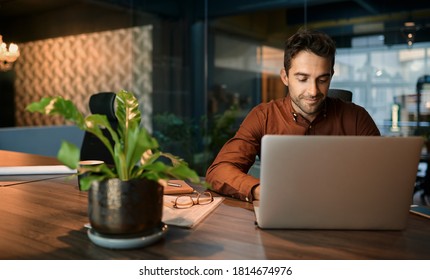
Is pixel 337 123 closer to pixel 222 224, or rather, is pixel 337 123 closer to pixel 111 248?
pixel 222 224

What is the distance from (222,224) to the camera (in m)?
1.24

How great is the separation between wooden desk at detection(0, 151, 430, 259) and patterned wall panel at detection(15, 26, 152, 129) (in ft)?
15.1

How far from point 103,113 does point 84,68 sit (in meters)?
3.94

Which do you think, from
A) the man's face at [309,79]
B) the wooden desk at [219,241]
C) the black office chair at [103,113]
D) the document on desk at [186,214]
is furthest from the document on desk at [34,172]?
the man's face at [309,79]

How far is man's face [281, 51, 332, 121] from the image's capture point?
5.82 ft

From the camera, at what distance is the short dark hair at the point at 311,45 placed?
5.90 feet

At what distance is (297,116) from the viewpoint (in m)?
2.04

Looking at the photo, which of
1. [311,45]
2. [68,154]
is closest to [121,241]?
[68,154]

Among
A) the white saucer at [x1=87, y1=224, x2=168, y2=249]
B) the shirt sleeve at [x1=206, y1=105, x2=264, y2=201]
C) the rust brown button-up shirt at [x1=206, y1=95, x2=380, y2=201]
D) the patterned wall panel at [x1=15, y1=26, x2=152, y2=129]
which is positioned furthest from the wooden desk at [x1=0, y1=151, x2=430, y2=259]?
the patterned wall panel at [x1=15, y1=26, x2=152, y2=129]

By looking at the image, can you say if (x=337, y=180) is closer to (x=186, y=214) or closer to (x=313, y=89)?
(x=186, y=214)

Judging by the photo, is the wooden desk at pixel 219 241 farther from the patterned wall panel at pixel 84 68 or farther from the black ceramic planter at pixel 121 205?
the patterned wall panel at pixel 84 68
